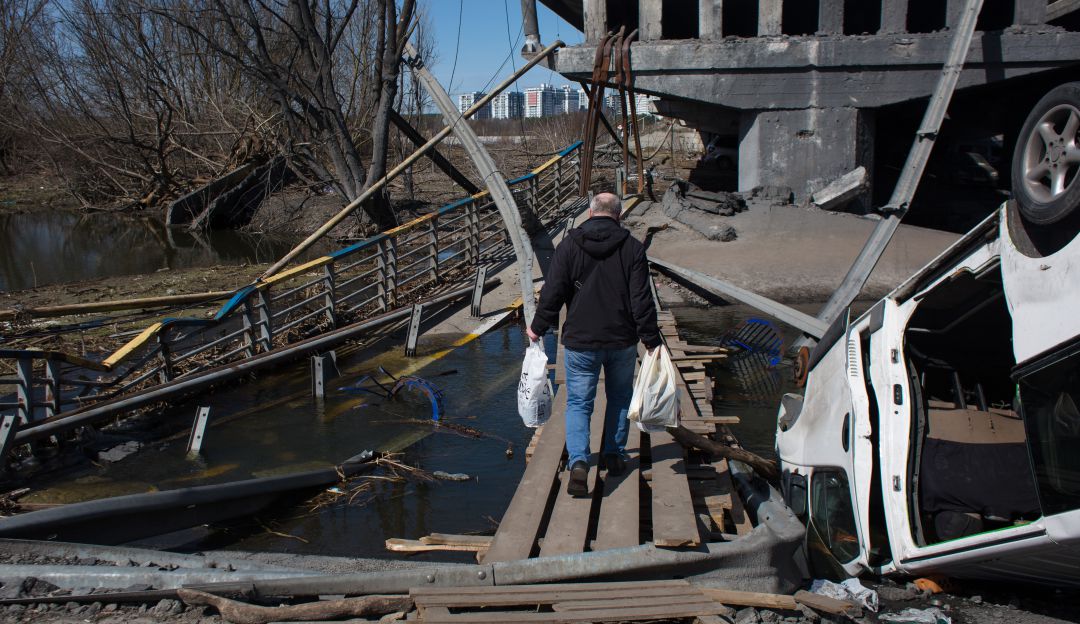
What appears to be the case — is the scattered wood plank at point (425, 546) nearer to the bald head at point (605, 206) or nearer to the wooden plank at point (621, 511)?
the wooden plank at point (621, 511)

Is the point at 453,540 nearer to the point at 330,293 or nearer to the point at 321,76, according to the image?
the point at 330,293

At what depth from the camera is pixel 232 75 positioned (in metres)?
27.2

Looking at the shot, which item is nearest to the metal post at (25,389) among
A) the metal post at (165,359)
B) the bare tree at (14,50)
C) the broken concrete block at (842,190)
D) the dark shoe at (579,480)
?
the metal post at (165,359)

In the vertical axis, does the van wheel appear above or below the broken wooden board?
above

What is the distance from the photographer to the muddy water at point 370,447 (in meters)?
6.68

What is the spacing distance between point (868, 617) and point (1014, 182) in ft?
7.94

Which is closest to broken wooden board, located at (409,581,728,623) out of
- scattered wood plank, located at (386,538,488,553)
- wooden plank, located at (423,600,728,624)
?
wooden plank, located at (423,600,728,624)

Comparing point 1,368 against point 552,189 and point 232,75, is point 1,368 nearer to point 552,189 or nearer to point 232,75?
point 552,189

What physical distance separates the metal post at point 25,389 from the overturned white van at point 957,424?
6295mm

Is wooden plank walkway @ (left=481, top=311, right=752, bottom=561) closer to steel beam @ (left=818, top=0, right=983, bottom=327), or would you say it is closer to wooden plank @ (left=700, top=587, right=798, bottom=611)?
wooden plank @ (left=700, top=587, right=798, bottom=611)

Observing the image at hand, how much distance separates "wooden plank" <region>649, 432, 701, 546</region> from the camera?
4492 mm

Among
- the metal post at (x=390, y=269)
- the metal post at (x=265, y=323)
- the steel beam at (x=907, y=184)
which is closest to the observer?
the metal post at (x=265, y=323)

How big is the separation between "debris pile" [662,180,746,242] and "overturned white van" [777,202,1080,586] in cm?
904

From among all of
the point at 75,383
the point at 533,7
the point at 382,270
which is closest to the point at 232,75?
the point at 533,7
